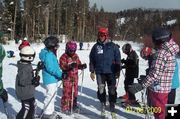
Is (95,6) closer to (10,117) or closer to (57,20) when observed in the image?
(57,20)

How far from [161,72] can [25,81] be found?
2.68 m

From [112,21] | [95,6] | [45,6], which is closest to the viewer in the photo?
[45,6]

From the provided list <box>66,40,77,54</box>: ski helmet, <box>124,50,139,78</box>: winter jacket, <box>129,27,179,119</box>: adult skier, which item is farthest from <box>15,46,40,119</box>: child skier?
<box>124,50,139,78</box>: winter jacket

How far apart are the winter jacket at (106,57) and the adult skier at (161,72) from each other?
3.04 metres

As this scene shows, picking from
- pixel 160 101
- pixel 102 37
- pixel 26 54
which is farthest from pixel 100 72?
pixel 160 101

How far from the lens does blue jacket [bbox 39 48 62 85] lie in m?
8.88

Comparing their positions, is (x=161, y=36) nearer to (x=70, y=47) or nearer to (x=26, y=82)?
(x=26, y=82)

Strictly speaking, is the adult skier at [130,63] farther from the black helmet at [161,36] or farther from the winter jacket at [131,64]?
the black helmet at [161,36]

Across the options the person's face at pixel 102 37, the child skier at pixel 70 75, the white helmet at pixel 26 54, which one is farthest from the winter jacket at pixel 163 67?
the child skier at pixel 70 75

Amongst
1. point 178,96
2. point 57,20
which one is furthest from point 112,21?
point 178,96

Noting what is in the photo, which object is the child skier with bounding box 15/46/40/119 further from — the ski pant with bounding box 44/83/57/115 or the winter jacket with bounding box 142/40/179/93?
the winter jacket with bounding box 142/40/179/93

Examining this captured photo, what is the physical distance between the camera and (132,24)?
592 ft

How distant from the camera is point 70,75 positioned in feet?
35.0

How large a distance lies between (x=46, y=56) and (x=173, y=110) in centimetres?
384
